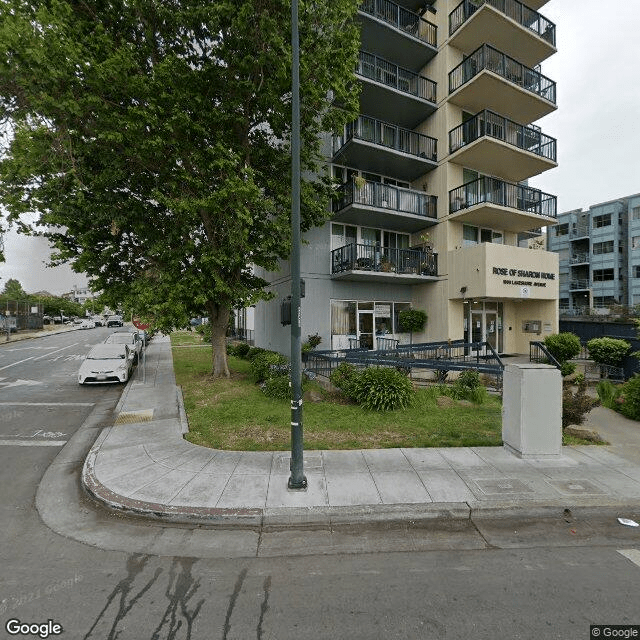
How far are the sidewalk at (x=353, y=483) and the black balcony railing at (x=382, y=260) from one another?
9.33 metres

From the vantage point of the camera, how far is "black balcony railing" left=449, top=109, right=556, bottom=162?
14.7 metres

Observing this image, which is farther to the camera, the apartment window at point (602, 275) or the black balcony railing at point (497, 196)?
the apartment window at point (602, 275)

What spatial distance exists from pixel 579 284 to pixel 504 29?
1758 inches

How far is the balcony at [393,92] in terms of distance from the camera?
1409 cm

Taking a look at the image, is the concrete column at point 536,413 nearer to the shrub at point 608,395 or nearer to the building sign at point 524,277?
the shrub at point 608,395

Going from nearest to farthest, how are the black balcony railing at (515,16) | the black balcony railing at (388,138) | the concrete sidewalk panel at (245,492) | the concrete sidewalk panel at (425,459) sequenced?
the concrete sidewalk panel at (245,492), the concrete sidewalk panel at (425,459), the black balcony railing at (388,138), the black balcony railing at (515,16)

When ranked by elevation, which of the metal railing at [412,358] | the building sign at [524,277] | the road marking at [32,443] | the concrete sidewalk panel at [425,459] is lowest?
the road marking at [32,443]

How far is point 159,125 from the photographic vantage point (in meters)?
8.67

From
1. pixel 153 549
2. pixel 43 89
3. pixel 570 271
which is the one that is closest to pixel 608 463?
pixel 153 549

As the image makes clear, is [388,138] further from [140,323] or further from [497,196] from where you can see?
[140,323]

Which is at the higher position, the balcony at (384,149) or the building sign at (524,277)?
the balcony at (384,149)

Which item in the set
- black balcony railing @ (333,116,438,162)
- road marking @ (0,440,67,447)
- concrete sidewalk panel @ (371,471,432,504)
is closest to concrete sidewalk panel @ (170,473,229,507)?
concrete sidewalk panel @ (371,471,432,504)

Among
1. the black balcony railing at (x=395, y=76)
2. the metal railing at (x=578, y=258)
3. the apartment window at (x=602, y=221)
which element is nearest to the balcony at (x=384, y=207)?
the black balcony railing at (x=395, y=76)

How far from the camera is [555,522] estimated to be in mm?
4078
